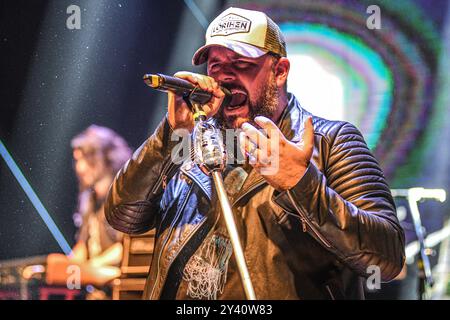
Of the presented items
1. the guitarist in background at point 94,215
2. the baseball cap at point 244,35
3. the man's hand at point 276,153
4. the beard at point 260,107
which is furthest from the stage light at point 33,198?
the man's hand at point 276,153

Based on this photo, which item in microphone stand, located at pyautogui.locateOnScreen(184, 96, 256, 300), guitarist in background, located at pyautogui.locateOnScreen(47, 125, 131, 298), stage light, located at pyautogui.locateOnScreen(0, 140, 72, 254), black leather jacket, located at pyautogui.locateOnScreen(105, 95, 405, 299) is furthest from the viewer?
guitarist in background, located at pyautogui.locateOnScreen(47, 125, 131, 298)

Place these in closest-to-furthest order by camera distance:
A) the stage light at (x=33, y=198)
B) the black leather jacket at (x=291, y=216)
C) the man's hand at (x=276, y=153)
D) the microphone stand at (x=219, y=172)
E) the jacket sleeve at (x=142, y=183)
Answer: the microphone stand at (x=219, y=172) → the man's hand at (x=276, y=153) → the black leather jacket at (x=291, y=216) → the jacket sleeve at (x=142, y=183) → the stage light at (x=33, y=198)

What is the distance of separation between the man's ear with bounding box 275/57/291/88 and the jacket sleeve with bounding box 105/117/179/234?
44 cm

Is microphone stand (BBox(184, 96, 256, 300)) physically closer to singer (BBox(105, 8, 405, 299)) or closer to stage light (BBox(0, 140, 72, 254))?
singer (BBox(105, 8, 405, 299))

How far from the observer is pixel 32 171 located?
10.7 ft

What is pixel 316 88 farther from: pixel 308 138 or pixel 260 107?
pixel 308 138

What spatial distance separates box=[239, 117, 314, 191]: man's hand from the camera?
1339mm

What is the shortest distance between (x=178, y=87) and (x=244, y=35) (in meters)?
0.47

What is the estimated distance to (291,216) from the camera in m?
1.62

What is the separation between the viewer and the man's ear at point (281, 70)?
1.97 m

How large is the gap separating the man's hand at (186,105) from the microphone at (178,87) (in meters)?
0.01

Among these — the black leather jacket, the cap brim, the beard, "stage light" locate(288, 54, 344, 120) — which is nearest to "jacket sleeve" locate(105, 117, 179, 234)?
the black leather jacket

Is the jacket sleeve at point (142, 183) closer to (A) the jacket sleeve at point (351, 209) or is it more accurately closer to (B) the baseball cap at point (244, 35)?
(B) the baseball cap at point (244, 35)

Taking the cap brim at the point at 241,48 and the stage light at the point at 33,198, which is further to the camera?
the stage light at the point at 33,198
